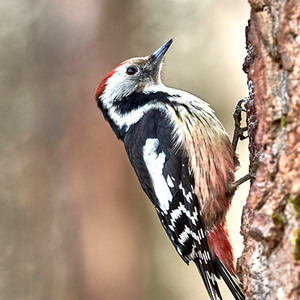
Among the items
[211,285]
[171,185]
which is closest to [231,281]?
[211,285]

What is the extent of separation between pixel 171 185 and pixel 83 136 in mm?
2991

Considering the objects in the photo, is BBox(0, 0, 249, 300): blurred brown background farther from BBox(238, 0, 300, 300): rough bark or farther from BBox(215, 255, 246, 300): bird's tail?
BBox(238, 0, 300, 300): rough bark

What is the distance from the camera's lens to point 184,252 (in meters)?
3.14

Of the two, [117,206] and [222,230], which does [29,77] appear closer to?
[117,206]

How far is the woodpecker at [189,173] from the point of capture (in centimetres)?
293

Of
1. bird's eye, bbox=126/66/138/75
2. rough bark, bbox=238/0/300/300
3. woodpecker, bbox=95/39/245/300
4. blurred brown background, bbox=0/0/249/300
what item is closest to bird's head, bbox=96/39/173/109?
bird's eye, bbox=126/66/138/75

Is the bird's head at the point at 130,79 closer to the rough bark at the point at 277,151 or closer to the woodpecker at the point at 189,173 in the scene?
the woodpecker at the point at 189,173

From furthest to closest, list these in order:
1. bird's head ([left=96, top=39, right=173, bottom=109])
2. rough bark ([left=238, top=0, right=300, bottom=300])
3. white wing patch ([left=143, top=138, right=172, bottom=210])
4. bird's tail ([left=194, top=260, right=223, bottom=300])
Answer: bird's head ([left=96, top=39, right=173, bottom=109]) → white wing patch ([left=143, top=138, right=172, bottom=210]) → bird's tail ([left=194, top=260, right=223, bottom=300]) → rough bark ([left=238, top=0, right=300, bottom=300])

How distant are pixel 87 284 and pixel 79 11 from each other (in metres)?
3.28

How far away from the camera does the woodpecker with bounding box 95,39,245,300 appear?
2.93 metres

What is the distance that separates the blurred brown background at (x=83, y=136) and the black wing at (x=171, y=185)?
2710 mm

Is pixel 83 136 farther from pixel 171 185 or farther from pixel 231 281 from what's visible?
pixel 231 281

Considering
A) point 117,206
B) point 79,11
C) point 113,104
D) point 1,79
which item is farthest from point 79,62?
point 113,104

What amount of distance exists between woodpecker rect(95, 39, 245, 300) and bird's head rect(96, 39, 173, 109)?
0.34 metres
